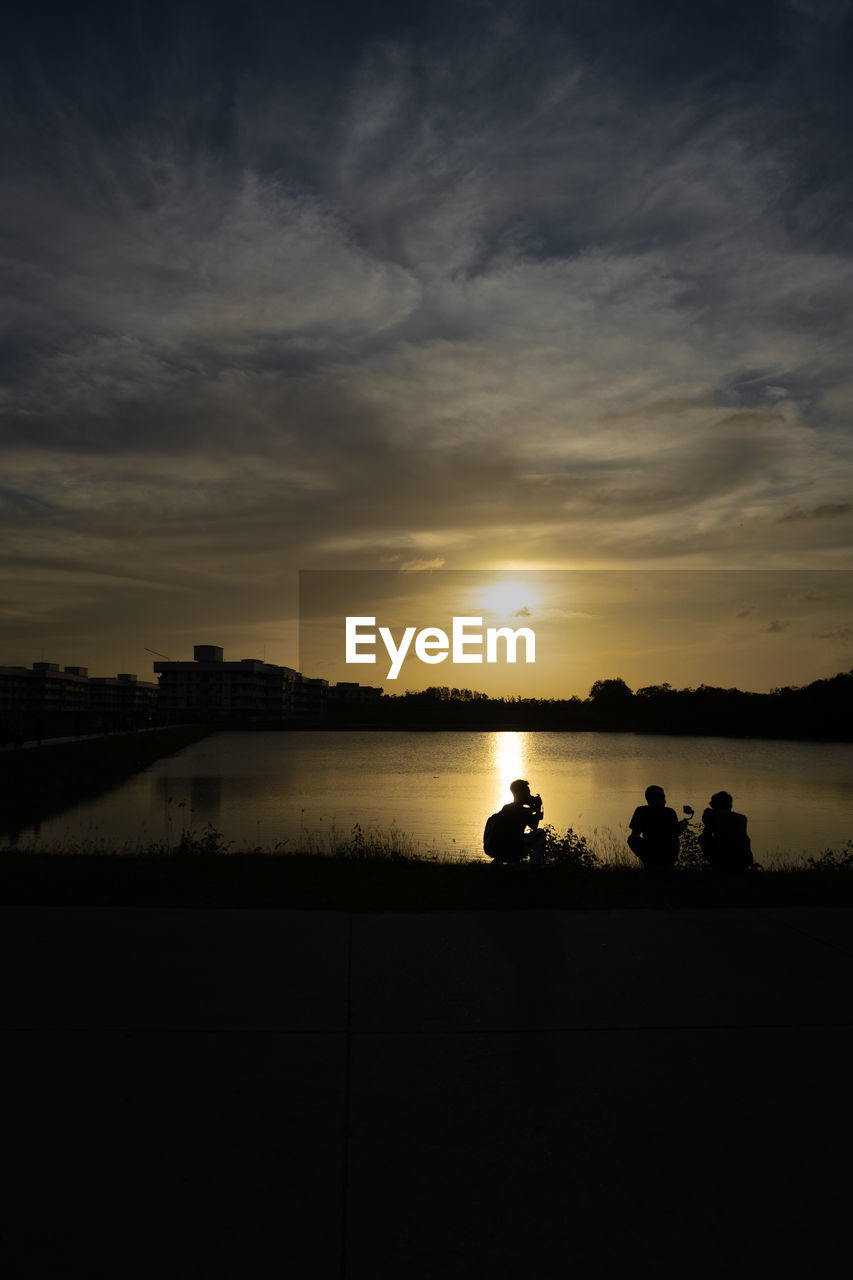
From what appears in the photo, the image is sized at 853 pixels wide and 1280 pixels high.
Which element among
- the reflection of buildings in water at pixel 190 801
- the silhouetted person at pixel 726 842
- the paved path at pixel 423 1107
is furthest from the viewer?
the reflection of buildings in water at pixel 190 801

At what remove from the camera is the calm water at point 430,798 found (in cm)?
2331

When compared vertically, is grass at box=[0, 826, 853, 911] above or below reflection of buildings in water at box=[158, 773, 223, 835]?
above

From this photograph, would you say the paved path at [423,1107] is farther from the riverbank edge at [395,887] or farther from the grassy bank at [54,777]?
the grassy bank at [54,777]

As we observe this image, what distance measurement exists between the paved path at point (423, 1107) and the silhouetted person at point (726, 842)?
3970 millimetres

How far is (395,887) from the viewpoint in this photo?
8.78 metres

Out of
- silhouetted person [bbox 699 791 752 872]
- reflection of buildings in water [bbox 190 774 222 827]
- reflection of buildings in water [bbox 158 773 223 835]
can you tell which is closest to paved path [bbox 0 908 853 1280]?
silhouetted person [bbox 699 791 752 872]

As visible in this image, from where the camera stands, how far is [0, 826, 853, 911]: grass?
8.02 metres

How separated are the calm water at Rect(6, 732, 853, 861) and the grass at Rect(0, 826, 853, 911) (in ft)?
30.6

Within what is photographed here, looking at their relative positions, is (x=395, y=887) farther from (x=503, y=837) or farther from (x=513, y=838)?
(x=513, y=838)

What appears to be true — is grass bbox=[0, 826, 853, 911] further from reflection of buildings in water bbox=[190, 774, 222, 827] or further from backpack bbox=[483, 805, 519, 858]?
reflection of buildings in water bbox=[190, 774, 222, 827]

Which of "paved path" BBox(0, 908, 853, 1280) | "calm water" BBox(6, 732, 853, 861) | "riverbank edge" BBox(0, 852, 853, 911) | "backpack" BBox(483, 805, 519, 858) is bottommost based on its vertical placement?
"calm water" BBox(6, 732, 853, 861)

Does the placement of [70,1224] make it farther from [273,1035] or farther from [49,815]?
[49,815]

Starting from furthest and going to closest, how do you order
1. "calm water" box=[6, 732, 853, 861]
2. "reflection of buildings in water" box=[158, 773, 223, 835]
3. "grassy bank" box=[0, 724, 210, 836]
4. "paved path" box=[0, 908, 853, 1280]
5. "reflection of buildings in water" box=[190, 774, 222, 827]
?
"grassy bank" box=[0, 724, 210, 836], "reflection of buildings in water" box=[190, 774, 222, 827], "reflection of buildings in water" box=[158, 773, 223, 835], "calm water" box=[6, 732, 853, 861], "paved path" box=[0, 908, 853, 1280]

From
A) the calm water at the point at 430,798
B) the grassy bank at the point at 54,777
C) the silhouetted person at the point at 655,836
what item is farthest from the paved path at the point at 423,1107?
the grassy bank at the point at 54,777
